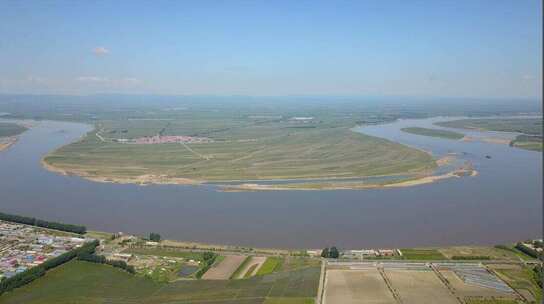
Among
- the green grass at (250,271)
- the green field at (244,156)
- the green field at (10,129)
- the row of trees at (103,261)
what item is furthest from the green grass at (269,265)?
the green field at (10,129)

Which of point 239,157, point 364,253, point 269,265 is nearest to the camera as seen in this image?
point 269,265

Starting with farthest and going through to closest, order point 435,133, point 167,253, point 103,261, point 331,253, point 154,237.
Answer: point 435,133, point 154,237, point 167,253, point 331,253, point 103,261

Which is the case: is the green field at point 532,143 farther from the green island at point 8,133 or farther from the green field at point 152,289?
the green island at point 8,133

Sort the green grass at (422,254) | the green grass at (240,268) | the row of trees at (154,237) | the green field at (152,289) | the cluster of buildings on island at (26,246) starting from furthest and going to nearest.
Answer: the row of trees at (154,237)
the green grass at (422,254)
the cluster of buildings on island at (26,246)
the green grass at (240,268)
the green field at (152,289)

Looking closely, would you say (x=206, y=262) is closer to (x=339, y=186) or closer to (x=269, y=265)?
(x=269, y=265)

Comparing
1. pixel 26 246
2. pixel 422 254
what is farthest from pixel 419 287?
pixel 26 246

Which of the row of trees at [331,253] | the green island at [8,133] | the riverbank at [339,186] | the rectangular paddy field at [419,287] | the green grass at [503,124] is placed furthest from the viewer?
the green grass at [503,124]

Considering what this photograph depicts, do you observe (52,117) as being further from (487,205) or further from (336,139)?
(487,205)
